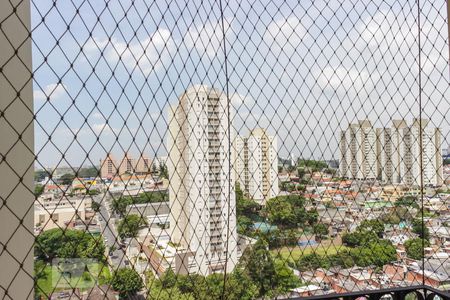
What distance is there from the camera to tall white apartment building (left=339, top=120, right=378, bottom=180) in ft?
4.40

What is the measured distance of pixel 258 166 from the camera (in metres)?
1.27

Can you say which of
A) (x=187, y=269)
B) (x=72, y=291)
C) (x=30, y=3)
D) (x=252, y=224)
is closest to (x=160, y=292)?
(x=187, y=269)

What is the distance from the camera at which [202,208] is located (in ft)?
3.88

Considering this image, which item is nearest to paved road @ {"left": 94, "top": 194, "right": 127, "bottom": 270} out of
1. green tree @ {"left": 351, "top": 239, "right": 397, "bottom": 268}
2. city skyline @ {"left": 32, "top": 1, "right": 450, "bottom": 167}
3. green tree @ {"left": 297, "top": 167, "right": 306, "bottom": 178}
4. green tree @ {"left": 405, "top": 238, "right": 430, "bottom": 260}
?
city skyline @ {"left": 32, "top": 1, "right": 450, "bottom": 167}

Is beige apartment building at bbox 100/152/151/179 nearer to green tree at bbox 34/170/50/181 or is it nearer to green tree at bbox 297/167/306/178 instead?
green tree at bbox 34/170/50/181

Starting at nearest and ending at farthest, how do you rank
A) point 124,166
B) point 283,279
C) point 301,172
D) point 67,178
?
point 67,178 → point 124,166 → point 283,279 → point 301,172

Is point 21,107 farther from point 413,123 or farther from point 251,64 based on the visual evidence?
point 413,123

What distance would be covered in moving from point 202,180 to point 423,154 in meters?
0.85

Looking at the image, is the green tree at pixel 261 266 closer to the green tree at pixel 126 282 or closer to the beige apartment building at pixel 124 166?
the green tree at pixel 126 282

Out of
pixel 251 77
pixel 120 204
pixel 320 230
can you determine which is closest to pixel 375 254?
pixel 320 230

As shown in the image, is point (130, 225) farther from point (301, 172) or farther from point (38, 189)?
point (301, 172)

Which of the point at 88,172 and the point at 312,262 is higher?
the point at 88,172

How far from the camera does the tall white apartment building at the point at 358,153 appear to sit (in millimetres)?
1340

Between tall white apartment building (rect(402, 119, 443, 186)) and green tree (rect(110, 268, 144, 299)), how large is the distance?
1020 millimetres
